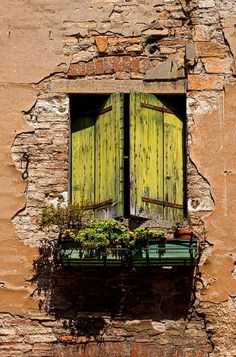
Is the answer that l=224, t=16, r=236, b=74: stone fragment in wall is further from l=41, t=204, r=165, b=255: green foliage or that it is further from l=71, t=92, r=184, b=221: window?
l=41, t=204, r=165, b=255: green foliage

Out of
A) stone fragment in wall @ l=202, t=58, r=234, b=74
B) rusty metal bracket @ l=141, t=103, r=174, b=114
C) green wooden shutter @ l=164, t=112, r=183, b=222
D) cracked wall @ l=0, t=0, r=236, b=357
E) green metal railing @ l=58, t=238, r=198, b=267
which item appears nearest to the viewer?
green metal railing @ l=58, t=238, r=198, b=267

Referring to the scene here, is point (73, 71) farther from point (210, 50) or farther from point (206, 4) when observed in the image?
point (206, 4)

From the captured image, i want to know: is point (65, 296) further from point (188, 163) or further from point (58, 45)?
point (58, 45)

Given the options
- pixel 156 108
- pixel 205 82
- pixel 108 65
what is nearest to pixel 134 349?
pixel 156 108

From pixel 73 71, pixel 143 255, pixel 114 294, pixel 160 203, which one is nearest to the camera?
pixel 143 255

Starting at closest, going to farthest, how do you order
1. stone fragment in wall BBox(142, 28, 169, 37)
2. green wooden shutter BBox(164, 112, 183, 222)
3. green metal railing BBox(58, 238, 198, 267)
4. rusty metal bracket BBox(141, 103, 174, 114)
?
green metal railing BBox(58, 238, 198, 267), green wooden shutter BBox(164, 112, 183, 222), rusty metal bracket BBox(141, 103, 174, 114), stone fragment in wall BBox(142, 28, 169, 37)

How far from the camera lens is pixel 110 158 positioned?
9273 mm

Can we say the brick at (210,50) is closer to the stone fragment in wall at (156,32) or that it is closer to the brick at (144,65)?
the stone fragment in wall at (156,32)

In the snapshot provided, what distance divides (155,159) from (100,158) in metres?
0.51

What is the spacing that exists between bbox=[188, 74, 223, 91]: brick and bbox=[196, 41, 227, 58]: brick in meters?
0.22

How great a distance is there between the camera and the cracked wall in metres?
8.80

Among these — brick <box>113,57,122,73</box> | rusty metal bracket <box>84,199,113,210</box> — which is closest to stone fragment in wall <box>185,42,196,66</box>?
brick <box>113,57,122,73</box>

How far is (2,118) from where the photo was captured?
30.8ft

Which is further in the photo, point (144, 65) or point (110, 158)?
point (144, 65)
